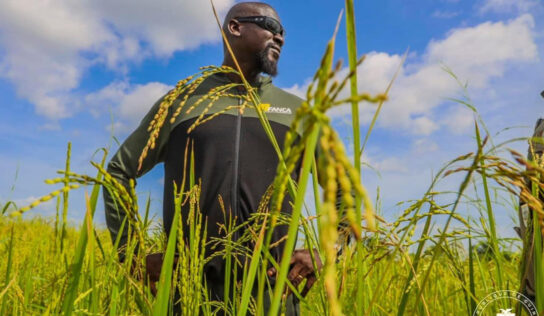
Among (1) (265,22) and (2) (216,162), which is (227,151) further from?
(1) (265,22)

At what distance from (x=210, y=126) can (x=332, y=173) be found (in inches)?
110

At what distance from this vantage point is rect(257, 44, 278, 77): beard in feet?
11.4

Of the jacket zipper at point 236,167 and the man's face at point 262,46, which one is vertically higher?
the man's face at point 262,46

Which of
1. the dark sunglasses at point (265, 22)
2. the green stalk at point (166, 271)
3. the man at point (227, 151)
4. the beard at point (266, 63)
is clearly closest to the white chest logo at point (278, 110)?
the man at point (227, 151)

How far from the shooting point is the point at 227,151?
299cm

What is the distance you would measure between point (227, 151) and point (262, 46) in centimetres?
98

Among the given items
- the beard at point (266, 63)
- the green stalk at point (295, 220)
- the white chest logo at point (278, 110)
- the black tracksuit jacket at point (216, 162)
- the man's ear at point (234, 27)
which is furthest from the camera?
the man's ear at point (234, 27)

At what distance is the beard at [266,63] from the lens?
11.4 ft

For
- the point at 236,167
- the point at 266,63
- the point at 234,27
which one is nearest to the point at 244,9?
the point at 234,27

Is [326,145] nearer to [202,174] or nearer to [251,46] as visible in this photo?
[202,174]

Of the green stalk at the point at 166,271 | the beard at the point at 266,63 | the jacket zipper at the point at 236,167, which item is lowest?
the green stalk at the point at 166,271

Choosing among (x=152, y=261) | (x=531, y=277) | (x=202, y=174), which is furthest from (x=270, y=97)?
(x=531, y=277)

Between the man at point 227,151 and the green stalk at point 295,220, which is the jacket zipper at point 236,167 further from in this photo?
the green stalk at point 295,220

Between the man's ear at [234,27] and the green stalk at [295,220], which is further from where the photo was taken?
the man's ear at [234,27]
